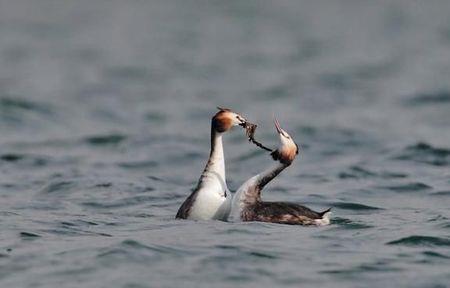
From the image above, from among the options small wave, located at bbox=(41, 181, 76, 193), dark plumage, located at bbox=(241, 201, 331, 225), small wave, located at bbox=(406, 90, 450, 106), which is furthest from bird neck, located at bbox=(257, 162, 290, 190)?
small wave, located at bbox=(406, 90, 450, 106)

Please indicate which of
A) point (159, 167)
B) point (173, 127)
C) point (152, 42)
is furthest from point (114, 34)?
point (159, 167)

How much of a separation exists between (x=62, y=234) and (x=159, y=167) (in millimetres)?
8134

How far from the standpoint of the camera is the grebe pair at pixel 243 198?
16266 mm

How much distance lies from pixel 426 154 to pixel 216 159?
29.3 ft

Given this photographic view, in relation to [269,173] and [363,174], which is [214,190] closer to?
[269,173]

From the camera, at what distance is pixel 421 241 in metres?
16.0

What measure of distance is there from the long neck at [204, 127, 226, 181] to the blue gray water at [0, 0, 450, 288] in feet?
2.37

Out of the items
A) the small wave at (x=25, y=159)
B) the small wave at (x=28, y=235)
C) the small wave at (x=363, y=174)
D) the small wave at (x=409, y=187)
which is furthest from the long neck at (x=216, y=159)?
the small wave at (x=25, y=159)

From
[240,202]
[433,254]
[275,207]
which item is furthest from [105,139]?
[433,254]

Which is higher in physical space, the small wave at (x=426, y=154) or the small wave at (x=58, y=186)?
the small wave at (x=426, y=154)

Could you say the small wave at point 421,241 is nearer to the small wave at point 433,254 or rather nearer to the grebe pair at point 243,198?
the small wave at point 433,254

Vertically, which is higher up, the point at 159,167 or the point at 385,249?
the point at 159,167

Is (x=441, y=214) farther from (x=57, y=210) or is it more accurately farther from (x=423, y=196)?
(x=57, y=210)

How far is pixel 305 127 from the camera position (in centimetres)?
2936
